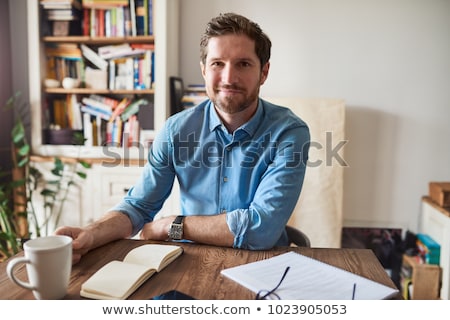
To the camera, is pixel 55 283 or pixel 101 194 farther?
pixel 101 194

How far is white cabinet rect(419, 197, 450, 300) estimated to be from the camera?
216cm

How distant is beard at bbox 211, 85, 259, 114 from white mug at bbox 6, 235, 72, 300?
75 cm

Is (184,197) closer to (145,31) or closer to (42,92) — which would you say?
(145,31)

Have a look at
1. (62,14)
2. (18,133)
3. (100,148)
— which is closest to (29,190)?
(18,133)

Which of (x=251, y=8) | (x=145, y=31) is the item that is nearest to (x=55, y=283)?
(x=145, y=31)

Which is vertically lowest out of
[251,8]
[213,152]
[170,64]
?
[213,152]

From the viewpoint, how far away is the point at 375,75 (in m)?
2.54

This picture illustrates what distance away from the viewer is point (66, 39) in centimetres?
253

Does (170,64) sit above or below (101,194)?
above

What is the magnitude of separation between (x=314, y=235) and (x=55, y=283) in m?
1.94

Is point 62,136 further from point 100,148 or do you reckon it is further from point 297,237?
point 297,237

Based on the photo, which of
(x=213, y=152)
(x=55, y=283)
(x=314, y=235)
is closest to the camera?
(x=55, y=283)

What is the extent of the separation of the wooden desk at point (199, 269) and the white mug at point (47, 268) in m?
0.03

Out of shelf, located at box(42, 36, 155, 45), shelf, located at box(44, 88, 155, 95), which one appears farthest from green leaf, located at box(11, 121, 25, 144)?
shelf, located at box(42, 36, 155, 45)
